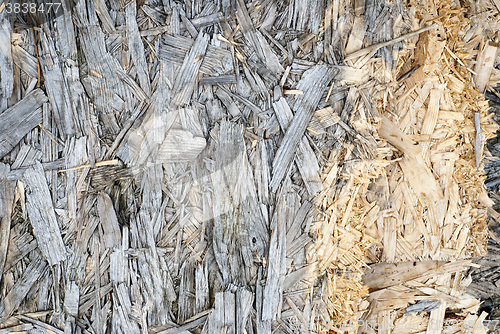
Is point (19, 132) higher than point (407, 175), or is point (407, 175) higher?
point (19, 132)

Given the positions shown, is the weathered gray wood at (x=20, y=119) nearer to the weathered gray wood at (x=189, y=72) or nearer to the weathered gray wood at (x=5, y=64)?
the weathered gray wood at (x=5, y=64)

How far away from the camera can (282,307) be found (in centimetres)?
122

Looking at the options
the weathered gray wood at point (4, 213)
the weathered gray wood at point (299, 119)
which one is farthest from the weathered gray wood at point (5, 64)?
the weathered gray wood at point (299, 119)

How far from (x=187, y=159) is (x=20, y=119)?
437 mm

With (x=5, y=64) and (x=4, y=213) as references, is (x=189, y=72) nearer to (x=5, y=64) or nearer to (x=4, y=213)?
(x=5, y=64)

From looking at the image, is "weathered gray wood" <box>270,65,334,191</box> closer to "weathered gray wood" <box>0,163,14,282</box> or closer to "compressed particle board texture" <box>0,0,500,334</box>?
"compressed particle board texture" <box>0,0,500,334</box>

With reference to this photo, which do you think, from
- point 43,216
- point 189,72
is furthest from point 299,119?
point 43,216

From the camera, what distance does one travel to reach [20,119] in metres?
1.16

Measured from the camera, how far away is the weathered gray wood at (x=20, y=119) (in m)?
1.15

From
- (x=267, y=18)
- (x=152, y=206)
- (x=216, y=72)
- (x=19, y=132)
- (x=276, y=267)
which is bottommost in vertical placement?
(x=276, y=267)

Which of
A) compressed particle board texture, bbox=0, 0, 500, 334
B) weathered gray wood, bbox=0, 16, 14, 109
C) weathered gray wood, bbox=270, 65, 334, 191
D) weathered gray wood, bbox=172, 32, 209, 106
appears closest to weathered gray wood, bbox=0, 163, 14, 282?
compressed particle board texture, bbox=0, 0, 500, 334

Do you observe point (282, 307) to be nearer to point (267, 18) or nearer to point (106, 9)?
point (267, 18)

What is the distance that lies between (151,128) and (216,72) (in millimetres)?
225

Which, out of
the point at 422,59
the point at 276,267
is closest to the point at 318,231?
the point at 276,267
